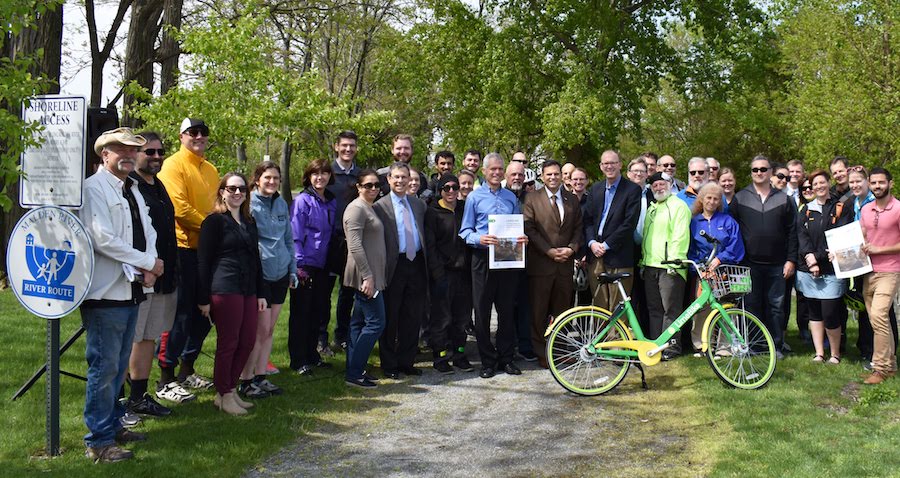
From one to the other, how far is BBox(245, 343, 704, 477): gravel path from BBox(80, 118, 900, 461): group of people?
0.81 meters

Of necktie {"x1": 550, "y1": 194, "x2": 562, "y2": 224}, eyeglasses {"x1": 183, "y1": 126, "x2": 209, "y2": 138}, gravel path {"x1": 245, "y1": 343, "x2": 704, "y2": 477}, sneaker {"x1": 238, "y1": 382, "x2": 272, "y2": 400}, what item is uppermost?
eyeglasses {"x1": 183, "y1": 126, "x2": 209, "y2": 138}

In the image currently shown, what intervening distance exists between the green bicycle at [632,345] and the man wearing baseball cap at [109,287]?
383 cm

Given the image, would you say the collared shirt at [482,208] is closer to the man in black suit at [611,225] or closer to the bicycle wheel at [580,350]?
the man in black suit at [611,225]


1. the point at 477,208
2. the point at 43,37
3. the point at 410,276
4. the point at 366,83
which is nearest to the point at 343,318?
the point at 410,276

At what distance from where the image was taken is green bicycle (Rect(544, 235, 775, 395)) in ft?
25.5

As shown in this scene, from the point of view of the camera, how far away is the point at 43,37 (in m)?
13.5

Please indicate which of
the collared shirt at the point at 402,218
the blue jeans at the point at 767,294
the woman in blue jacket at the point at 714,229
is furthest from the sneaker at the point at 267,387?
the blue jeans at the point at 767,294

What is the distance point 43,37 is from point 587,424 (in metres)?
11.4

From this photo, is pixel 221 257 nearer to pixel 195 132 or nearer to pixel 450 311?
pixel 195 132

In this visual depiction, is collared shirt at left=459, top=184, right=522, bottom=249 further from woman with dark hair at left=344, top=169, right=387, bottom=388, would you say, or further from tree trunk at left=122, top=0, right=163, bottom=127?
tree trunk at left=122, top=0, right=163, bottom=127

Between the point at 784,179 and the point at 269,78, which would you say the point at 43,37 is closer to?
the point at 269,78

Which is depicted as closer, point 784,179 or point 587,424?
point 587,424

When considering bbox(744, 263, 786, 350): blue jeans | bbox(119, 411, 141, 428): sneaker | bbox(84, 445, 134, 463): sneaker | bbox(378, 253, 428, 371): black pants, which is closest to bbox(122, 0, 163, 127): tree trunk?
bbox(378, 253, 428, 371): black pants

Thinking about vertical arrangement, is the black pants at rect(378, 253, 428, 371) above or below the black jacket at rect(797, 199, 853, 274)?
below
